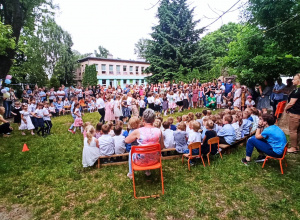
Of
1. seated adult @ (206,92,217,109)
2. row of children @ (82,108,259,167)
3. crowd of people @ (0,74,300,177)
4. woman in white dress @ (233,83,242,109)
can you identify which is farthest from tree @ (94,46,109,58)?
row of children @ (82,108,259,167)

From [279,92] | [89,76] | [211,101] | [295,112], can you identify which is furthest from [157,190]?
[89,76]

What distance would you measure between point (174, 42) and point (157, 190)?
62.9 ft

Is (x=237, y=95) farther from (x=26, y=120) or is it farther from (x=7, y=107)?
(x=7, y=107)

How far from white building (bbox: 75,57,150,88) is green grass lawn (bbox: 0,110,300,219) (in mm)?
33912

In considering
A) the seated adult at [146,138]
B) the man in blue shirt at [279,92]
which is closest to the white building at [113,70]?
the man in blue shirt at [279,92]

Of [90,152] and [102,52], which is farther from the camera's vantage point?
[102,52]

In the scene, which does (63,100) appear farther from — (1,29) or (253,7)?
(253,7)

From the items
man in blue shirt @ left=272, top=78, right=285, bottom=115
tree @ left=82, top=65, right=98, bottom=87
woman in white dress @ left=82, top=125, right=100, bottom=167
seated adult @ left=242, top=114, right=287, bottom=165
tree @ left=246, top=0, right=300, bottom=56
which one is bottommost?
woman in white dress @ left=82, top=125, right=100, bottom=167

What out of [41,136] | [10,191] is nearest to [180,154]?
[10,191]

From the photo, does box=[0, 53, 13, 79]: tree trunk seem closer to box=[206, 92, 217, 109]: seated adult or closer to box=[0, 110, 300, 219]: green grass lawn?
box=[0, 110, 300, 219]: green grass lawn

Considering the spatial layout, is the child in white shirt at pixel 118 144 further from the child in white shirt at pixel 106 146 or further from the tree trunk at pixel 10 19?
the tree trunk at pixel 10 19

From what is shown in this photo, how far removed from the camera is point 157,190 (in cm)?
350

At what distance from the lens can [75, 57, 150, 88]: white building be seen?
37688mm

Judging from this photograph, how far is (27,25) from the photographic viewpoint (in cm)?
1535
